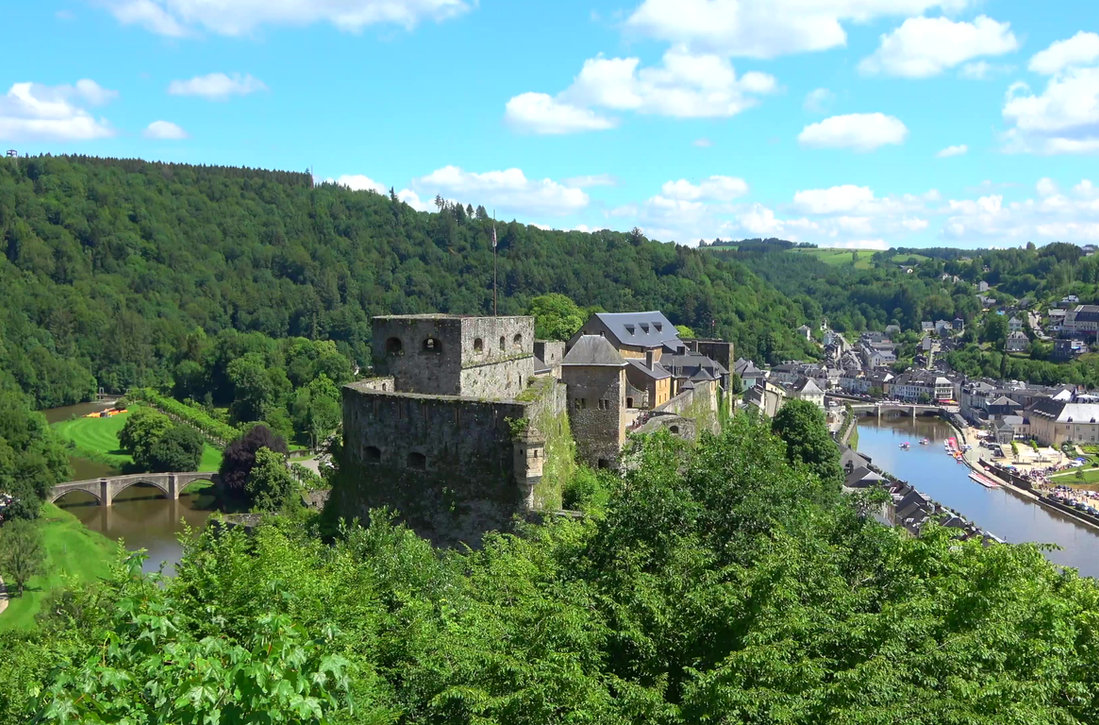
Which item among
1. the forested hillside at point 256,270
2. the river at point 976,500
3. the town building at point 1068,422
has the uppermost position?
the forested hillside at point 256,270

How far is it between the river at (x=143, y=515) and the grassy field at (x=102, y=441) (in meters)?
5.11

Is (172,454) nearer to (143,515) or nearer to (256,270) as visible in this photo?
(143,515)

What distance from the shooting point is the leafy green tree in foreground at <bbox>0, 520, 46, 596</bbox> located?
43.8 m

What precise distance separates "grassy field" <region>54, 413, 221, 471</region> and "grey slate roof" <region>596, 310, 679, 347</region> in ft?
119

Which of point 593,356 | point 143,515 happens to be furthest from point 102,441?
point 593,356

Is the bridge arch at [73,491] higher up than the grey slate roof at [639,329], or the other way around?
the grey slate roof at [639,329]

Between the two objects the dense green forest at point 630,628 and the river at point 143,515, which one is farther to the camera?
the river at point 143,515

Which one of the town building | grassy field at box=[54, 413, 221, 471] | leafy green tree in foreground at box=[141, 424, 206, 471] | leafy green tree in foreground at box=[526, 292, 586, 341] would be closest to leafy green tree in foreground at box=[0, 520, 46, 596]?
leafy green tree in foreground at box=[141, 424, 206, 471]

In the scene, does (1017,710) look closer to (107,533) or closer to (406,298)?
(107,533)

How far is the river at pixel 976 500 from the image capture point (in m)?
66.6

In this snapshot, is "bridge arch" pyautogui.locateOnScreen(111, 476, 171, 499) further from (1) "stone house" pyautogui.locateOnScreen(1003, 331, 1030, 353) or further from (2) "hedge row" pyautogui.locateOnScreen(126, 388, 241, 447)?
(1) "stone house" pyautogui.locateOnScreen(1003, 331, 1030, 353)

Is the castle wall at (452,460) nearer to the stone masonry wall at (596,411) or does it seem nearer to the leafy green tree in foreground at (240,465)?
the stone masonry wall at (596,411)

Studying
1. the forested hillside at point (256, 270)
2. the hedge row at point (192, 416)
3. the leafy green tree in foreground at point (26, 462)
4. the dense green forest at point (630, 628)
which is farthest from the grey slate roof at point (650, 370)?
the forested hillside at point (256, 270)

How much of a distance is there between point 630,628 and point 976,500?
79.5 meters
